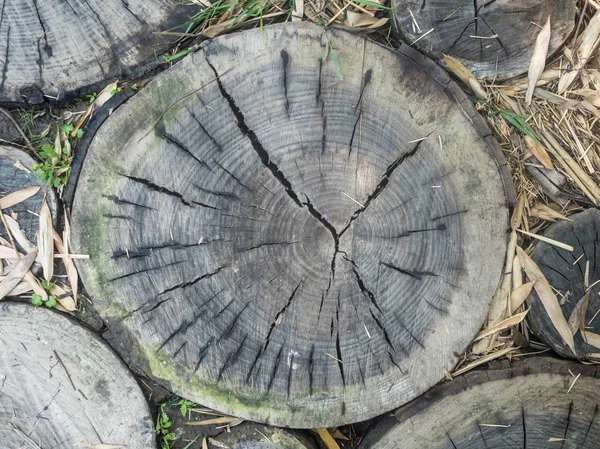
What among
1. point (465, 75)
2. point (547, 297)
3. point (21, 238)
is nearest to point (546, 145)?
point (465, 75)

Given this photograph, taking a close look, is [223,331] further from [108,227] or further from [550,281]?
[550,281]

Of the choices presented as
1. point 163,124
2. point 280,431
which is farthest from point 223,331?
point 163,124

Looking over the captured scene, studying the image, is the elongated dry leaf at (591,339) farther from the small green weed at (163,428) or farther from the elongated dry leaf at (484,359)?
the small green weed at (163,428)

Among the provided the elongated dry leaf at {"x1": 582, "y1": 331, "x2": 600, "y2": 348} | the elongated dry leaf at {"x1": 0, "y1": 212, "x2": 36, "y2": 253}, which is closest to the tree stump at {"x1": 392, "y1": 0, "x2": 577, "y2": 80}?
the elongated dry leaf at {"x1": 582, "y1": 331, "x2": 600, "y2": 348}

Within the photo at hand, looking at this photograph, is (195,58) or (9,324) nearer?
(195,58)

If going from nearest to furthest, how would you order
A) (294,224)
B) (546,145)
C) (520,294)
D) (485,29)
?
(294,224) → (485,29) → (520,294) → (546,145)

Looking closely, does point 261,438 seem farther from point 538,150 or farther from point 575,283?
point 538,150

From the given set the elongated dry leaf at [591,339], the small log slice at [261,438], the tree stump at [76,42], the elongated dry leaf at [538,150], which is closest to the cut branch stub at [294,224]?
the small log slice at [261,438]
